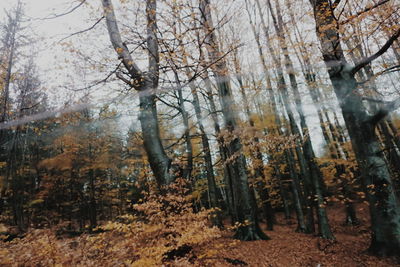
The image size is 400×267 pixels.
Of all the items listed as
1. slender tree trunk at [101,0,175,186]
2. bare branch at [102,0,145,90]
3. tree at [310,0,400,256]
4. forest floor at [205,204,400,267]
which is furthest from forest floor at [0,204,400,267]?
bare branch at [102,0,145,90]

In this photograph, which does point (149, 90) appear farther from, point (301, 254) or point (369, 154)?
point (301, 254)

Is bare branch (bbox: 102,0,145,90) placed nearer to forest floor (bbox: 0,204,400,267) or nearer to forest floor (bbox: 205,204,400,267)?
forest floor (bbox: 0,204,400,267)

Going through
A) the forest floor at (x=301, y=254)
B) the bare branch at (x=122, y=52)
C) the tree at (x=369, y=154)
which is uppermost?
the bare branch at (x=122, y=52)

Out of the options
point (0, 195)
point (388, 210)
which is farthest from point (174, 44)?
point (0, 195)

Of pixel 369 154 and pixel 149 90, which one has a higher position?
pixel 149 90

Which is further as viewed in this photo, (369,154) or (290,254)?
(290,254)

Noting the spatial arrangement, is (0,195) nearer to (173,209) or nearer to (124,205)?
(124,205)


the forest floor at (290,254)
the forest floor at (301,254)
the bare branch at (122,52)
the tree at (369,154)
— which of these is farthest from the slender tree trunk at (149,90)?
the tree at (369,154)

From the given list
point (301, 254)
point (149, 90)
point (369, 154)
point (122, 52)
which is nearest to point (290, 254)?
point (301, 254)

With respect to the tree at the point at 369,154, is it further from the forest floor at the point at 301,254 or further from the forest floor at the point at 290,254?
the forest floor at the point at 301,254

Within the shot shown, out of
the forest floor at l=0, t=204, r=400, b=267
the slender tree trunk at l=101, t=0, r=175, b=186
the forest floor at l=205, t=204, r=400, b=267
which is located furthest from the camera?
the forest floor at l=205, t=204, r=400, b=267

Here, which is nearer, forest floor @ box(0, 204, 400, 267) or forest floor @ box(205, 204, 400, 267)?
forest floor @ box(0, 204, 400, 267)

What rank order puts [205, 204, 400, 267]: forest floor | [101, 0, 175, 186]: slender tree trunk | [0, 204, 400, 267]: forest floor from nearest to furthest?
[101, 0, 175, 186]: slender tree trunk < [0, 204, 400, 267]: forest floor < [205, 204, 400, 267]: forest floor

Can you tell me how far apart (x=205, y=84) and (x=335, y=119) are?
1116cm
